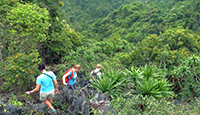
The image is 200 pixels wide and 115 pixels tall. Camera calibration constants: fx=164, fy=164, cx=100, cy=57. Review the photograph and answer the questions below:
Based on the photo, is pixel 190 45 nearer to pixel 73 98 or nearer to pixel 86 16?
pixel 73 98

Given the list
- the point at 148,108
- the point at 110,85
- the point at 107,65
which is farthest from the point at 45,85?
the point at 107,65

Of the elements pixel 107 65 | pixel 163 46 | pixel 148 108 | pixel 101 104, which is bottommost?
pixel 163 46

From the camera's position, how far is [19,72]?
515 centimetres

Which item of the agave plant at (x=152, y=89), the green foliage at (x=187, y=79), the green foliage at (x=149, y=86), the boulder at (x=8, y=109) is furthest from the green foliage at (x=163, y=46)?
the boulder at (x=8, y=109)

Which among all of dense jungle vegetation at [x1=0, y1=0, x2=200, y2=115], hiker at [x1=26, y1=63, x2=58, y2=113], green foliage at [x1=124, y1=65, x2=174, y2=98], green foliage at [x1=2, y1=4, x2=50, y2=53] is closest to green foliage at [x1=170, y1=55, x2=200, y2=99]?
dense jungle vegetation at [x1=0, y1=0, x2=200, y2=115]

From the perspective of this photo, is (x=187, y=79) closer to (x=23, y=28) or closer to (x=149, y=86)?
(x=149, y=86)

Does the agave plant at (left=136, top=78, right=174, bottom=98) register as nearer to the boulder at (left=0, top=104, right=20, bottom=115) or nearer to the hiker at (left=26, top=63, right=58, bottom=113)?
the hiker at (left=26, top=63, right=58, bottom=113)

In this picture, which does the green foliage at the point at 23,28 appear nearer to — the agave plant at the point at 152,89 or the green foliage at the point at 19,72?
the green foliage at the point at 19,72

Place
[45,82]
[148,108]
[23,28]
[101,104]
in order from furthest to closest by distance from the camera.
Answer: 1. [23,28]
2. [101,104]
3. [45,82]
4. [148,108]

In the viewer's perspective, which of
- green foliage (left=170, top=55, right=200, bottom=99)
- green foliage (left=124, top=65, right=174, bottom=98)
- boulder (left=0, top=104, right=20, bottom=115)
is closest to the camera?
boulder (left=0, top=104, right=20, bottom=115)

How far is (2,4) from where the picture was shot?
7.21 metres

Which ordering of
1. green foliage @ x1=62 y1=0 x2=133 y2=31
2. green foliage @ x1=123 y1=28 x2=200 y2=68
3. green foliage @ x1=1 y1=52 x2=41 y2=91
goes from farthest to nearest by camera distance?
green foliage @ x1=62 y1=0 x2=133 y2=31 < green foliage @ x1=123 y1=28 x2=200 y2=68 < green foliage @ x1=1 y1=52 x2=41 y2=91

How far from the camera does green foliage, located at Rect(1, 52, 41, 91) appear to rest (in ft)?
16.5

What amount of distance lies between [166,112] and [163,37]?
9399 mm
